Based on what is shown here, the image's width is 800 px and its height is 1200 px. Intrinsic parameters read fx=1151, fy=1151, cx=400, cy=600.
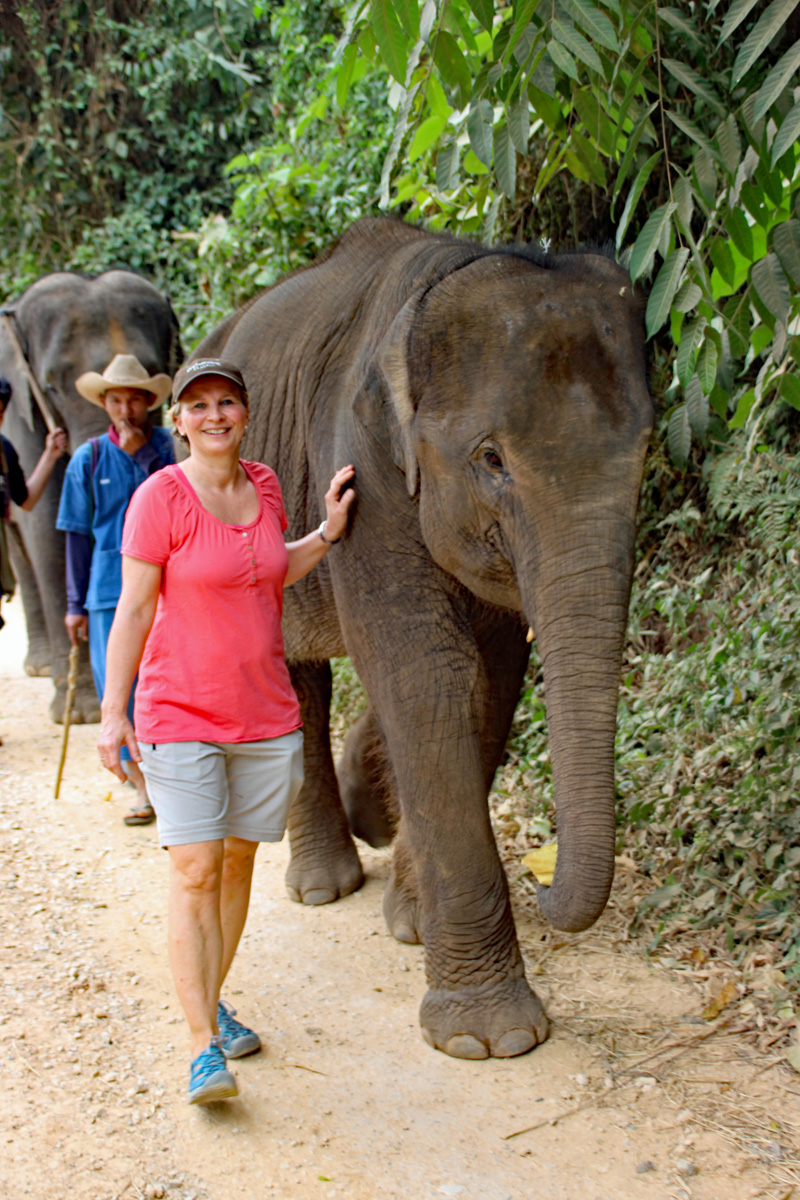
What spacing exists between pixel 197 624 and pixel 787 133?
1829mm

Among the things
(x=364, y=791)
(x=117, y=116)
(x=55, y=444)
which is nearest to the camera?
(x=364, y=791)

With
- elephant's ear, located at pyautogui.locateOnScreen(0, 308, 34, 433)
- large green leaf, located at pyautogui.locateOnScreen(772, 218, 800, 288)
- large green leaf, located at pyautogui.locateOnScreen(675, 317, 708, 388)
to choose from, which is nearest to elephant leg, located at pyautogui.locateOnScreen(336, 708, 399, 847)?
large green leaf, located at pyautogui.locateOnScreen(675, 317, 708, 388)

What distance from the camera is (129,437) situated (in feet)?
18.2

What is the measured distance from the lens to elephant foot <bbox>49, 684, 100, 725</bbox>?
23.7 ft

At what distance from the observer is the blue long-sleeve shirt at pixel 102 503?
5.52 metres

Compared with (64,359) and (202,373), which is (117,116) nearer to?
(64,359)

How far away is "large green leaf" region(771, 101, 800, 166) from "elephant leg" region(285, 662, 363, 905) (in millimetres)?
2694

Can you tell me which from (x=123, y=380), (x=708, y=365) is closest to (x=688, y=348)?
(x=708, y=365)

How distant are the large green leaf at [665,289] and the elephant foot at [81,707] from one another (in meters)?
5.14

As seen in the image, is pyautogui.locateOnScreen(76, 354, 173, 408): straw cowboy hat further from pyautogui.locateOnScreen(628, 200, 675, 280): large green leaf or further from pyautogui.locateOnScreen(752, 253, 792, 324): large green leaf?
pyautogui.locateOnScreen(752, 253, 792, 324): large green leaf

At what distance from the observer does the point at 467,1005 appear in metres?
3.35

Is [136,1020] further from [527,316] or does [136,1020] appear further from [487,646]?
[527,316]

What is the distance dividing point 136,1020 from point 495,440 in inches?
81.7

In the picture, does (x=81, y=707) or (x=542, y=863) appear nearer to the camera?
(x=542, y=863)
